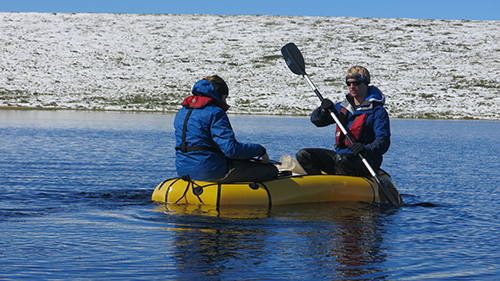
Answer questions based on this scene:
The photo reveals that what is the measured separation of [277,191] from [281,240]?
2143 mm

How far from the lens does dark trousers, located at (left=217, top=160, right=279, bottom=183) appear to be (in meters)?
8.77

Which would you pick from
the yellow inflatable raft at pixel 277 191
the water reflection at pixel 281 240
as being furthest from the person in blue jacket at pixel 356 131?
the water reflection at pixel 281 240

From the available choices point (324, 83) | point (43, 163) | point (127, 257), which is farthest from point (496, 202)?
point (324, 83)

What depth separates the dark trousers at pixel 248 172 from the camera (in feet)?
28.8

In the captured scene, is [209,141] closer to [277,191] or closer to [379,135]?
[277,191]

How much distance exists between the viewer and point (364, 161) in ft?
31.3

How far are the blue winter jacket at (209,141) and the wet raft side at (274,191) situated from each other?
0.23 meters

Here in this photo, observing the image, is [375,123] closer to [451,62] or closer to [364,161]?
[364,161]

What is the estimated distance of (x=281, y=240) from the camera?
274 inches

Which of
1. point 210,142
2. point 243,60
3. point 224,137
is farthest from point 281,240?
point 243,60

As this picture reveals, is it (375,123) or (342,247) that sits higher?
(375,123)

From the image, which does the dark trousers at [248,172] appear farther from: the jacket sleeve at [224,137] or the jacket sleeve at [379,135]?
the jacket sleeve at [379,135]

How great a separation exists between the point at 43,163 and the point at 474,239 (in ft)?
34.0

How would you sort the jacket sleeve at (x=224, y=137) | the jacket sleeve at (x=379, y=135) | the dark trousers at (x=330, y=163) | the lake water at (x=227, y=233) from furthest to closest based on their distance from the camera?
the dark trousers at (x=330, y=163) → the jacket sleeve at (x=379, y=135) → the jacket sleeve at (x=224, y=137) → the lake water at (x=227, y=233)
